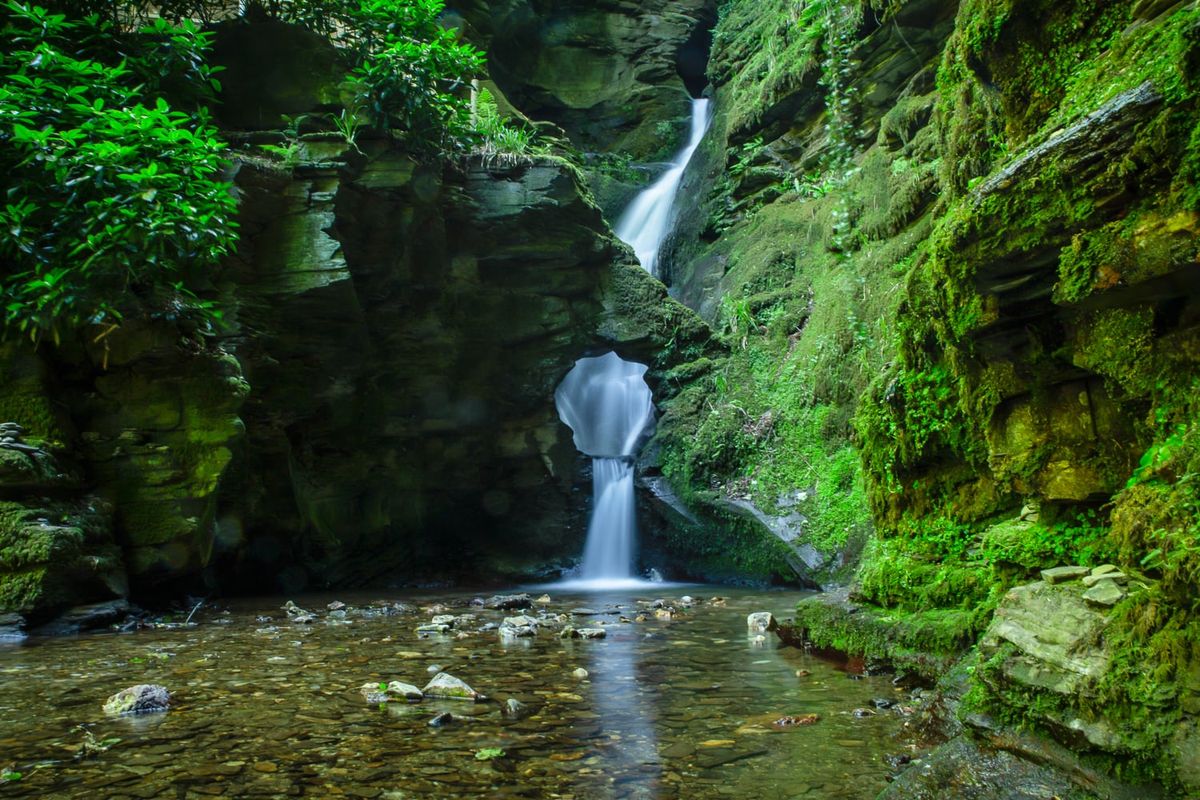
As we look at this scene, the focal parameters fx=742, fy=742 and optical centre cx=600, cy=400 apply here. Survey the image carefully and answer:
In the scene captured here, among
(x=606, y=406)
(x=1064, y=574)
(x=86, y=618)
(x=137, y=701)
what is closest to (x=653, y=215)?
(x=606, y=406)

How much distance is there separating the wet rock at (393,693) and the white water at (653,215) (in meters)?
14.4

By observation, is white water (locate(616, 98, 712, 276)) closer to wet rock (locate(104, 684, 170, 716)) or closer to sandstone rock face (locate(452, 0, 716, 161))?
sandstone rock face (locate(452, 0, 716, 161))

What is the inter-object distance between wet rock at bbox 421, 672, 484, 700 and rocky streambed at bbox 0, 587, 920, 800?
0.03 meters

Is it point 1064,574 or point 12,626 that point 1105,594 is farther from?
point 12,626

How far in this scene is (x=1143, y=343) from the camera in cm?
288

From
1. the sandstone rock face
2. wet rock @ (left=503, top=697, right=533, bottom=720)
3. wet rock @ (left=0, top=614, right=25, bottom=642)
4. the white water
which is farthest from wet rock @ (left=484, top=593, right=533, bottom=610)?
the sandstone rock face

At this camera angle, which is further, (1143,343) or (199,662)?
(199,662)

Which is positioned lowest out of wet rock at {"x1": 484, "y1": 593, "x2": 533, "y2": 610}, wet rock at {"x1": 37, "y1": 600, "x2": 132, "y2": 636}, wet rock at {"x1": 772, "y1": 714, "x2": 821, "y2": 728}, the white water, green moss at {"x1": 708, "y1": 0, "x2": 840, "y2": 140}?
wet rock at {"x1": 484, "y1": 593, "x2": 533, "y2": 610}

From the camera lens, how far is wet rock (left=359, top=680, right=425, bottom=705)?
14.3 feet

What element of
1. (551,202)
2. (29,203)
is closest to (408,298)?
(551,202)

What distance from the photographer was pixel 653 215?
1925 cm

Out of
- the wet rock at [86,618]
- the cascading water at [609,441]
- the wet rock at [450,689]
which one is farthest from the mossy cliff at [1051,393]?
the cascading water at [609,441]

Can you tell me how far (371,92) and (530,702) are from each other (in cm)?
937

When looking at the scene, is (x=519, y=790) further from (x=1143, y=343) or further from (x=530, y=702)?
(x=1143, y=343)
